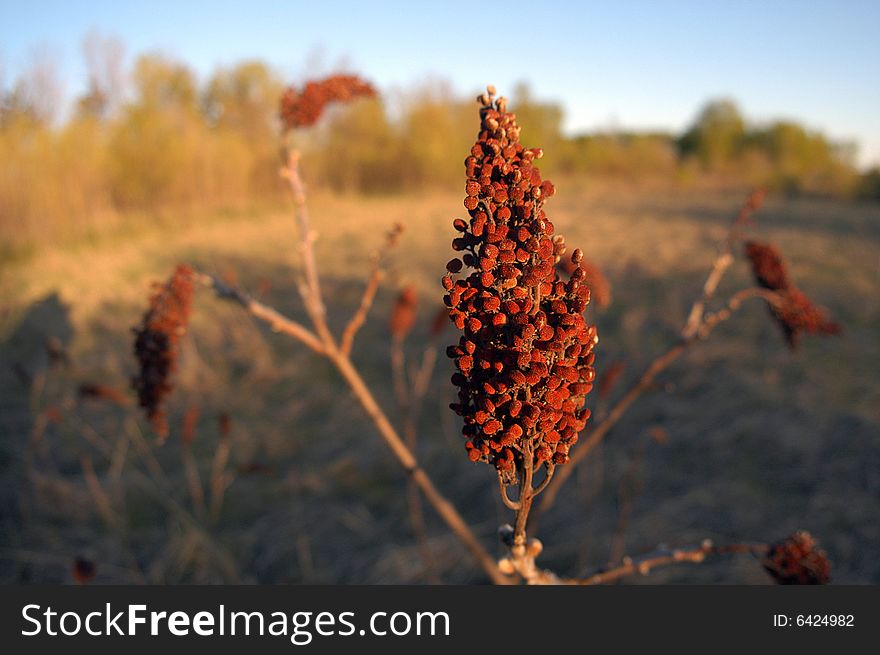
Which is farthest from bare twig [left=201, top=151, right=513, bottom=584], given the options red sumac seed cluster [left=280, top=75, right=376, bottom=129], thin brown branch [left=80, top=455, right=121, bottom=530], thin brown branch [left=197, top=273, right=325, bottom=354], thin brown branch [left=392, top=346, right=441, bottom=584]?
thin brown branch [left=80, top=455, right=121, bottom=530]

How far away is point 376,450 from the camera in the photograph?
16.0 ft

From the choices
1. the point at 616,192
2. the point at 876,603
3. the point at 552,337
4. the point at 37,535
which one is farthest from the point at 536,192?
the point at 616,192

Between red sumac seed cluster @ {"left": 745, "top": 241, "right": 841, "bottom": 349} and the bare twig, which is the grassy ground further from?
red sumac seed cluster @ {"left": 745, "top": 241, "right": 841, "bottom": 349}

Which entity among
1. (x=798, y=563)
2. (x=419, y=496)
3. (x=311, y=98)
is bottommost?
(x=419, y=496)

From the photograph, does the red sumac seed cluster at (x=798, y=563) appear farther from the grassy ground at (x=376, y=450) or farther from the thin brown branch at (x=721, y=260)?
the grassy ground at (x=376, y=450)

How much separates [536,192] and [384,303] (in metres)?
7.61

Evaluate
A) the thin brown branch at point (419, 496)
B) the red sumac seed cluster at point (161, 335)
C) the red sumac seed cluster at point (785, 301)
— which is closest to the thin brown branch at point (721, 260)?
the red sumac seed cluster at point (785, 301)

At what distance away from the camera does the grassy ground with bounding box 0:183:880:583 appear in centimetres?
350

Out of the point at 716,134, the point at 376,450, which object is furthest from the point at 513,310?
the point at 716,134

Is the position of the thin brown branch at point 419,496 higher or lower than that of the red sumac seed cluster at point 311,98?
lower

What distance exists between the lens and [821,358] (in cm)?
522

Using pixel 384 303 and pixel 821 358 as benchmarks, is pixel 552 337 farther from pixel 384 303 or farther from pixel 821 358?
pixel 384 303

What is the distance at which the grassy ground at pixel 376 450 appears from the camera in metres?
3.50

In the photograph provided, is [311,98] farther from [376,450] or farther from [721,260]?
[376,450]
